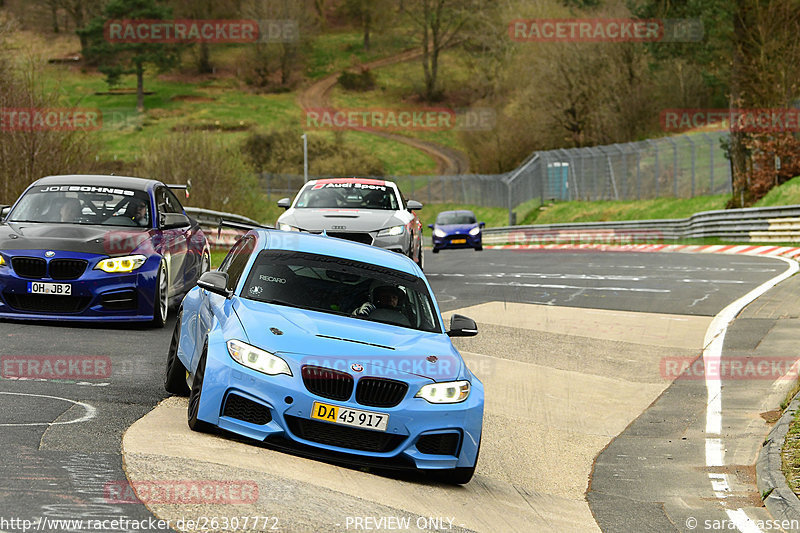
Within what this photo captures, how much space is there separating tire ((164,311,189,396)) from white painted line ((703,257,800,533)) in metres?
4.28

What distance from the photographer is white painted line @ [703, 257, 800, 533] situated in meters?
7.66

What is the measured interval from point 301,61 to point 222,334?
442 feet

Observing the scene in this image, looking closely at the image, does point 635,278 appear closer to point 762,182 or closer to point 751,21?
point 762,182

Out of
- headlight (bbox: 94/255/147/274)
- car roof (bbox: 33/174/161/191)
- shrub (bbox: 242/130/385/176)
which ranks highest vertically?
car roof (bbox: 33/174/161/191)

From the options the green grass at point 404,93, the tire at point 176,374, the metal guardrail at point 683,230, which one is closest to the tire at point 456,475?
the tire at point 176,374

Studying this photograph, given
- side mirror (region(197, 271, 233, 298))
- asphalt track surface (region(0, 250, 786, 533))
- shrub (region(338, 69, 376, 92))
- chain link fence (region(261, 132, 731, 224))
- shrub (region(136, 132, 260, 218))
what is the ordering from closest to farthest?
asphalt track surface (region(0, 250, 786, 533)), side mirror (region(197, 271, 233, 298)), shrub (region(136, 132, 260, 218)), chain link fence (region(261, 132, 731, 224)), shrub (region(338, 69, 376, 92))

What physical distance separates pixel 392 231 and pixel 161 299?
15.1 feet

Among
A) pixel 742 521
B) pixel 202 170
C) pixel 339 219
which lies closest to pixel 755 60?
pixel 202 170

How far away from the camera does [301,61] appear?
139375 millimetres

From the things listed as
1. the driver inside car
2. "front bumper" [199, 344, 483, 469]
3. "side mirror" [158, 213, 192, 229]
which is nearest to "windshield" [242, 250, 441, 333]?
the driver inside car

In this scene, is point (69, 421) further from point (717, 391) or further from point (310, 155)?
point (310, 155)

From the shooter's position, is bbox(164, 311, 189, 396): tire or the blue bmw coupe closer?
bbox(164, 311, 189, 396): tire

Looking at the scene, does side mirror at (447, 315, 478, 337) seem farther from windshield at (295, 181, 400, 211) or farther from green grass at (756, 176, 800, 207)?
green grass at (756, 176, 800, 207)

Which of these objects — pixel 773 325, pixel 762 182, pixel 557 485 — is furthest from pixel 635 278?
pixel 762 182
